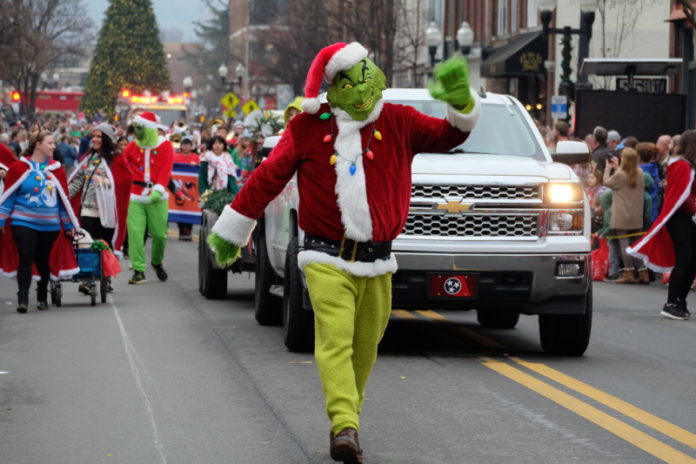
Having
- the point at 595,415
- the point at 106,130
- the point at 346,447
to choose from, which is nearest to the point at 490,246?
the point at 595,415

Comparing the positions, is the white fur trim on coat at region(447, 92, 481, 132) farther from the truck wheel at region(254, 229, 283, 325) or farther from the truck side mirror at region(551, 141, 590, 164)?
the truck wheel at region(254, 229, 283, 325)

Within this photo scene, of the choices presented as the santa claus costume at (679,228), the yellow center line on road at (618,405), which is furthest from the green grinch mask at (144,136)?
the yellow center line on road at (618,405)

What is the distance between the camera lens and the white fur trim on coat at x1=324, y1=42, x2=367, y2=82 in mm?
7477

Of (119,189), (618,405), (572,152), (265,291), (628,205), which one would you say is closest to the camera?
(618,405)

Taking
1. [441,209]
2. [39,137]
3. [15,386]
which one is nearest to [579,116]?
[39,137]

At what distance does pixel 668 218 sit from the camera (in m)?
14.3

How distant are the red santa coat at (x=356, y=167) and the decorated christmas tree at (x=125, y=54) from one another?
101 metres

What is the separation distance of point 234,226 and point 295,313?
9.78 ft

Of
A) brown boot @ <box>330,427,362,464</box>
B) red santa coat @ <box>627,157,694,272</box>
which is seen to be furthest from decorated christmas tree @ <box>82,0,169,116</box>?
brown boot @ <box>330,427,362,464</box>

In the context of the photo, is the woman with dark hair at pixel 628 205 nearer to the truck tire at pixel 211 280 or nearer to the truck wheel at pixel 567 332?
the truck tire at pixel 211 280

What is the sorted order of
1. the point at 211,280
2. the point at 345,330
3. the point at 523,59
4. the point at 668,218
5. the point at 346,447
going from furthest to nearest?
the point at 523,59 → the point at 211,280 → the point at 668,218 → the point at 345,330 → the point at 346,447

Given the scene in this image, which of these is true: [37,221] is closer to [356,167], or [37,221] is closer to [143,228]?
[143,228]

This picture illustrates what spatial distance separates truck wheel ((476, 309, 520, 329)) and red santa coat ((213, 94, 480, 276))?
18.7 ft

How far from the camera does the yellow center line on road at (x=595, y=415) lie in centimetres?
746
